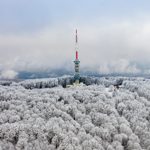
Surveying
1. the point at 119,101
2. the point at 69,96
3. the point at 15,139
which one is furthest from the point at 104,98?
the point at 15,139

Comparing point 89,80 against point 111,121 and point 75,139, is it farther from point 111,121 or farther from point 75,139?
point 75,139

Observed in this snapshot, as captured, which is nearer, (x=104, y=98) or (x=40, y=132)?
(x=40, y=132)

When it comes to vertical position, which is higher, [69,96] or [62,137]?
[69,96]

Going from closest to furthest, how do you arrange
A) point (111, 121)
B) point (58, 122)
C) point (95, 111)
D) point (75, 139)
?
point (75, 139)
point (58, 122)
point (111, 121)
point (95, 111)

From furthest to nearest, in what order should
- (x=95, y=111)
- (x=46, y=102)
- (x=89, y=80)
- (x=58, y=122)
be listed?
(x=89, y=80) < (x=46, y=102) < (x=95, y=111) < (x=58, y=122)

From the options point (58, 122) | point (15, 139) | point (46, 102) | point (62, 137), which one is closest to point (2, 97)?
point (46, 102)

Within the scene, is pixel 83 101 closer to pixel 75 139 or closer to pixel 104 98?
pixel 104 98

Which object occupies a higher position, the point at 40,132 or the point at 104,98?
the point at 104,98

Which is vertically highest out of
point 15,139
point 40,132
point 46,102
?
point 46,102

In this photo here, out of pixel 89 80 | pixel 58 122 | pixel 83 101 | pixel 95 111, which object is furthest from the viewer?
pixel 89 80
